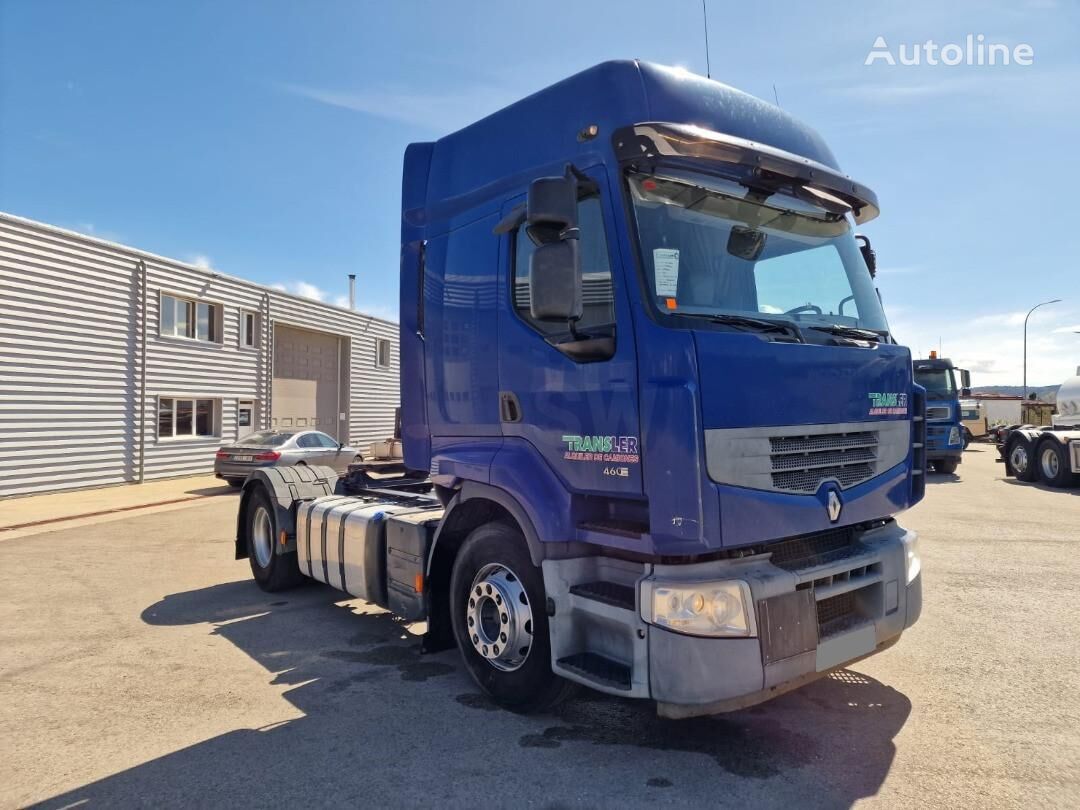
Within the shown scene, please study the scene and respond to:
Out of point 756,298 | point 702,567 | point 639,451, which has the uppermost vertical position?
point 756,298

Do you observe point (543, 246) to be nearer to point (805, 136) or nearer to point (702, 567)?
point (702, 567)

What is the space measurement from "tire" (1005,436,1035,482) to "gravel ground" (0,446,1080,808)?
1359 centimetres

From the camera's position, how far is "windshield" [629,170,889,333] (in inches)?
136

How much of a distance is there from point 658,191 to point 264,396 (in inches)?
857

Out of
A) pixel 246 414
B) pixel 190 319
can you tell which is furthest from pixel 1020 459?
pixel 190 319

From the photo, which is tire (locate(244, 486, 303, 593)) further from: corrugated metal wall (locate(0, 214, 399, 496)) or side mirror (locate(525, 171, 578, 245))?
corrugated metal wall (locate(0, 214, 399, 496))

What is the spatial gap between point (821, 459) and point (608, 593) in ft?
4.18

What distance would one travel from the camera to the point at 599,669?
11.3 feet

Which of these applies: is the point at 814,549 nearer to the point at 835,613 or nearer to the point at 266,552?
the point at 835,613

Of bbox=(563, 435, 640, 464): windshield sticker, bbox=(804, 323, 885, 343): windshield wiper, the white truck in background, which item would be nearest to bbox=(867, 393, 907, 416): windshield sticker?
bbox=(804, 323, 885, 343): windshield wiper

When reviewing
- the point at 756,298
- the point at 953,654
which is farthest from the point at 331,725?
the point at 953,654

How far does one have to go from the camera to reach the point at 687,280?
3467 mm

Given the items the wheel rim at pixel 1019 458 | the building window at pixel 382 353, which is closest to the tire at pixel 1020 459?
the wheel rim at pixel 1019 458

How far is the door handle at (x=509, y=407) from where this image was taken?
157 inches
